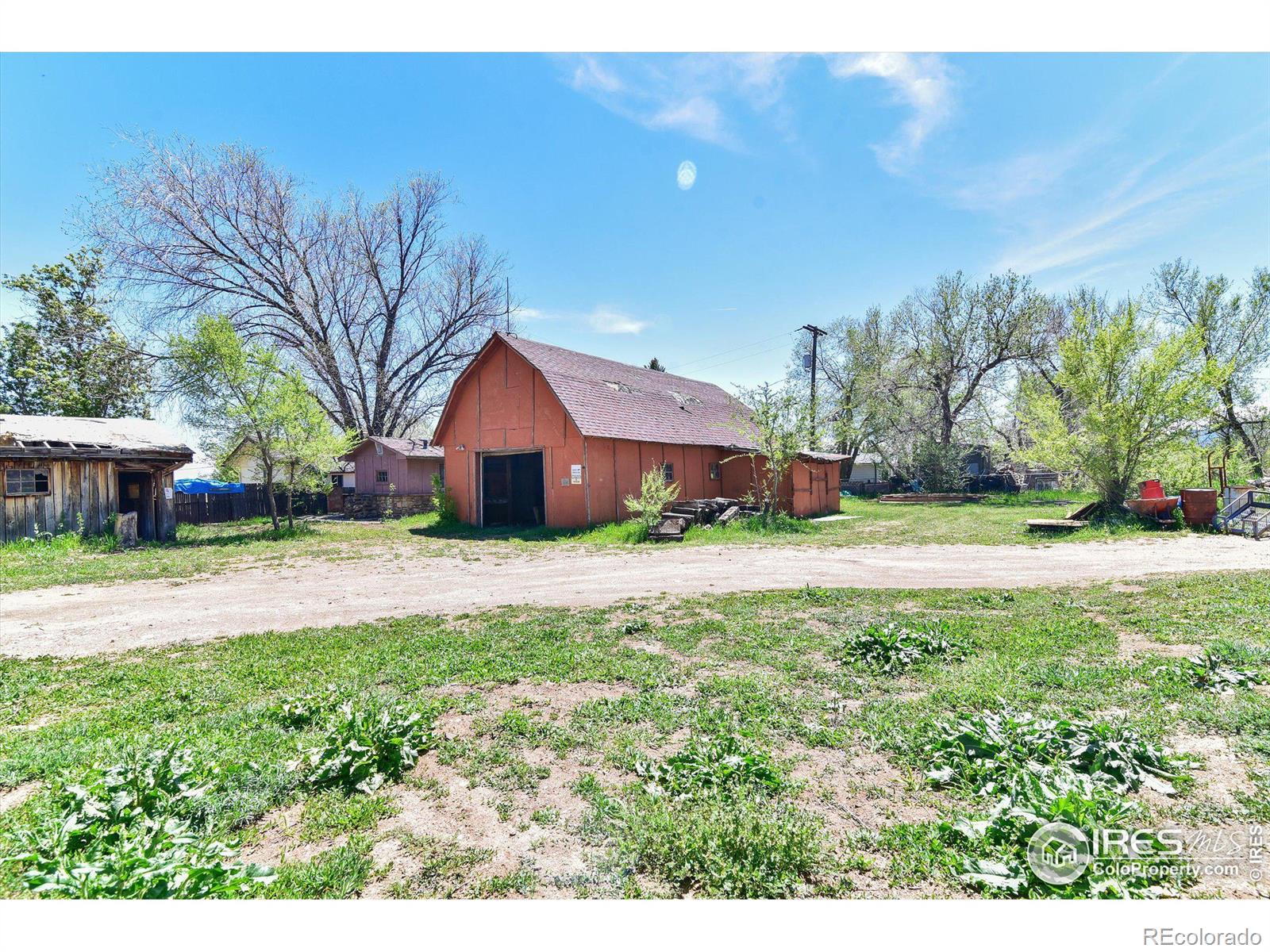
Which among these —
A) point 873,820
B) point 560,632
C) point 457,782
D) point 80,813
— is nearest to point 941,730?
point 873,820

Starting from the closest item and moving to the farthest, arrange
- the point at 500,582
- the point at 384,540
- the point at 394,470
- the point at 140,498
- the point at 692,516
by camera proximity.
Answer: the point at 500,582, the point at 384,540, the point at 692,516, the point at 140,498, the point at 394,470

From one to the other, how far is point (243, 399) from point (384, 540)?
6575 millimetres

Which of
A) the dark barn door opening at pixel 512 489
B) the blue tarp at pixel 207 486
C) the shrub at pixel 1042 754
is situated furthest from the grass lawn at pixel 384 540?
the shrub at pixel 1042 754

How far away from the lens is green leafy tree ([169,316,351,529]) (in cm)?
1677

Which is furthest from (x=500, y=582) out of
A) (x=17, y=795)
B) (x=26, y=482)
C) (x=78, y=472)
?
(x=26, y=482)

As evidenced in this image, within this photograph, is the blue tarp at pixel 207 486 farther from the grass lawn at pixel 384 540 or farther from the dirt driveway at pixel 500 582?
the dirt driveway at pixel 500 582

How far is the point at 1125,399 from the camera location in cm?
1577

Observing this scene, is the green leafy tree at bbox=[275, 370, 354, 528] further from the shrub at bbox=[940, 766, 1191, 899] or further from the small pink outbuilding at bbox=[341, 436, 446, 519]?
the shrub at bbox=[940, 766, 1191, 899]

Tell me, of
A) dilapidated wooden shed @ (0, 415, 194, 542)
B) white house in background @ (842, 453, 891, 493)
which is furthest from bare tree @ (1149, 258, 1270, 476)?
dilapidated wooden shed @ (0, 415, 194, 542)

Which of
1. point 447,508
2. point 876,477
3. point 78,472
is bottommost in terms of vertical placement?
point 447,508

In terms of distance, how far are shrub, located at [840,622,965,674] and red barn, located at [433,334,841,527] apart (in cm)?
1277

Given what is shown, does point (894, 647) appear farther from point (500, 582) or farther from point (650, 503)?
point (650, 503)

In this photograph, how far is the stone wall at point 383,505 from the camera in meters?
25.7

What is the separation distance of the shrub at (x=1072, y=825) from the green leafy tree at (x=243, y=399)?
1932 cm
